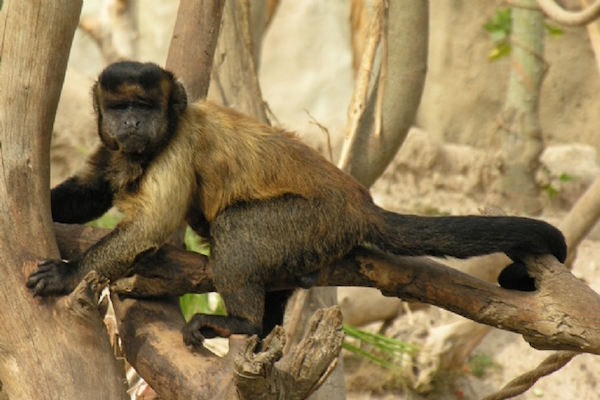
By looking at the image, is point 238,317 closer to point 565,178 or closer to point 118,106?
point 118,106

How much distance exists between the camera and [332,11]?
15961mm

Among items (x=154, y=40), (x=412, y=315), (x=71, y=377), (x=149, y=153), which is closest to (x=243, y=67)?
(x=149, y=153)

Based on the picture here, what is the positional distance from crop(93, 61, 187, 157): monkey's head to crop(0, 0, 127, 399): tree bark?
449 millimetres

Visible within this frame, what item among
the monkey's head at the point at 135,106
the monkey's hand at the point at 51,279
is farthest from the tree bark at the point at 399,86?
the monkey's hand at the point at 51,279

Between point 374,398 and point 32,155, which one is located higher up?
point 32,155

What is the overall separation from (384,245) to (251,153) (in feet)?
3.27

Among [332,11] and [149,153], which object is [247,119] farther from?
[332,11]

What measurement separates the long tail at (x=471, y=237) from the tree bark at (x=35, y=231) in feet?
5.58

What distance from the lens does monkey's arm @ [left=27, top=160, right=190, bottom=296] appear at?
Result: 147 inches

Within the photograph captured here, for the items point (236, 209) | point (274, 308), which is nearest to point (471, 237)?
point (236, 209)

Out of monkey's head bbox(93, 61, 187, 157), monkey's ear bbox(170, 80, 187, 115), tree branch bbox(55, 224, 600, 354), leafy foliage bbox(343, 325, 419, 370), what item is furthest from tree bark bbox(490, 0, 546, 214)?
monkey's head bbox(93, 61, 187, 157)

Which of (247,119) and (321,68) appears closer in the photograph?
(247,119)

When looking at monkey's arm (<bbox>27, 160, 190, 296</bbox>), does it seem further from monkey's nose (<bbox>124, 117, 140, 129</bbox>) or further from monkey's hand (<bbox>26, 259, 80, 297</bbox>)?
monkey's nose (<bbox>124, 117, 140, 129</bbox>)

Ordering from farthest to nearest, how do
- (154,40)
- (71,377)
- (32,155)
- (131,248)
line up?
(154,40) < (131,248) < (32,155) < (71,377)
